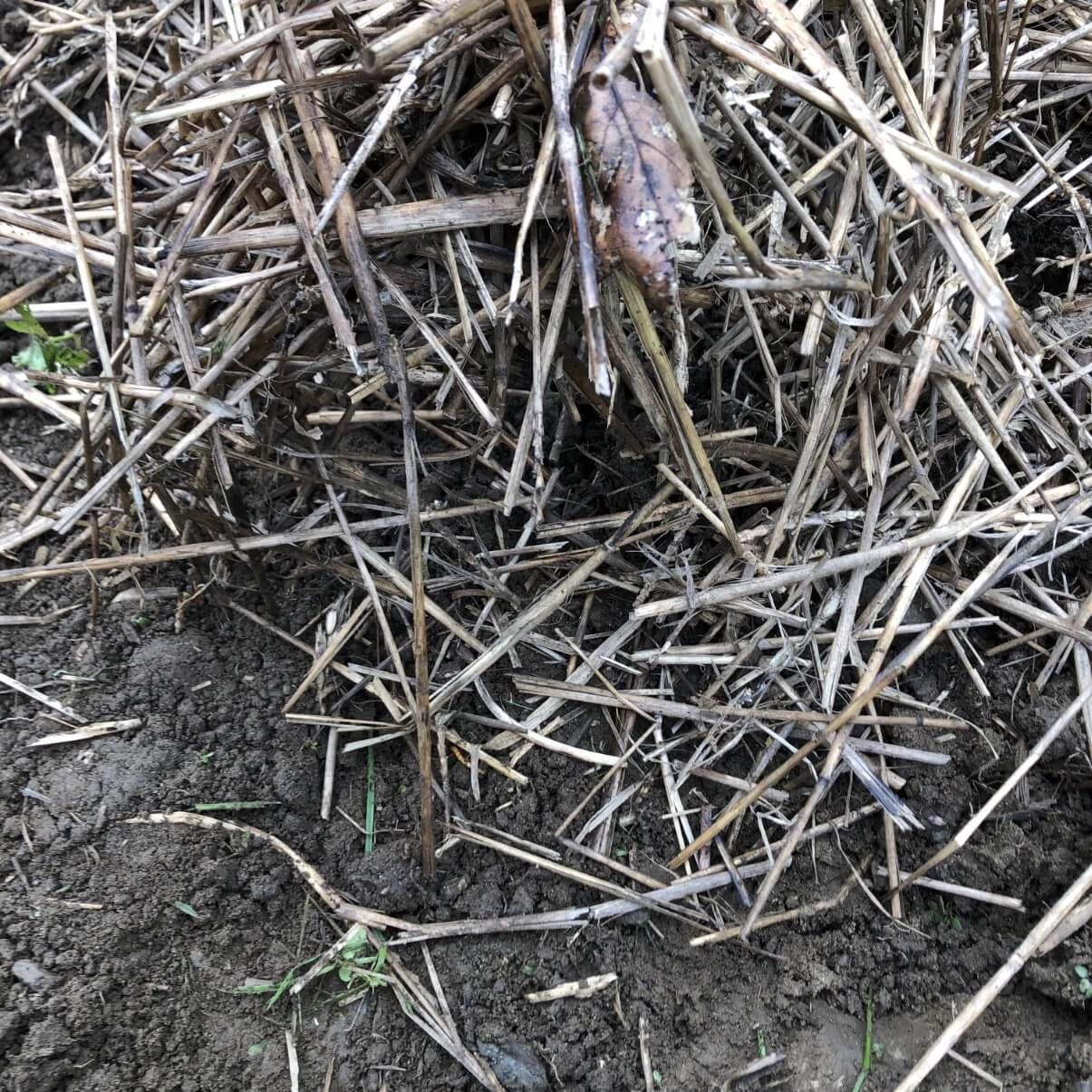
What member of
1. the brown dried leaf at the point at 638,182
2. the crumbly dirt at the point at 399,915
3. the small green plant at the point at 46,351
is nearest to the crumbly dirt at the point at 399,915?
the crumbly dirt at the point at 399,915

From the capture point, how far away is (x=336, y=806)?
192 centimetres

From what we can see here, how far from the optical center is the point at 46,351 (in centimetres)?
216

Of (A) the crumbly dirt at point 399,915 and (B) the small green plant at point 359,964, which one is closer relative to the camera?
(A) the crumbly dirt at point 399,915

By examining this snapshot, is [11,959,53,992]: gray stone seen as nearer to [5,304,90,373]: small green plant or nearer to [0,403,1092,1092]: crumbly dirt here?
[0,403,1092,1092]: crumbly dirt

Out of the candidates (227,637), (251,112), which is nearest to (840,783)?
(227,637)

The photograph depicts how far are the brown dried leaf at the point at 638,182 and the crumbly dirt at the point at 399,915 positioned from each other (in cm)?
108

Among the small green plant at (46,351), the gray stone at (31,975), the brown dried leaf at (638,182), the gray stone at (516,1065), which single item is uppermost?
the brown dried leaf at (638,182)

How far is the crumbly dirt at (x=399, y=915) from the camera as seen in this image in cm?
167

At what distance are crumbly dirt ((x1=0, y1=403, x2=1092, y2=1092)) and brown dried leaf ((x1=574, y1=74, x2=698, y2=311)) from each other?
1082 mm

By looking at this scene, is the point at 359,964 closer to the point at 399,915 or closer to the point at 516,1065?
the point at 399,915

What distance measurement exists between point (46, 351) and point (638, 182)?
1579 millimetres

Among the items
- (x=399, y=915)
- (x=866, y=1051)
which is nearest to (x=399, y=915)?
(x=399, y=915)

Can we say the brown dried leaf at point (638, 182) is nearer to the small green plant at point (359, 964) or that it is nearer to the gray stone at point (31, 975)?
the small green plant at point (359, 964)

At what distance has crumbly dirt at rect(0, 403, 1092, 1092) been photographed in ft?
5.47
